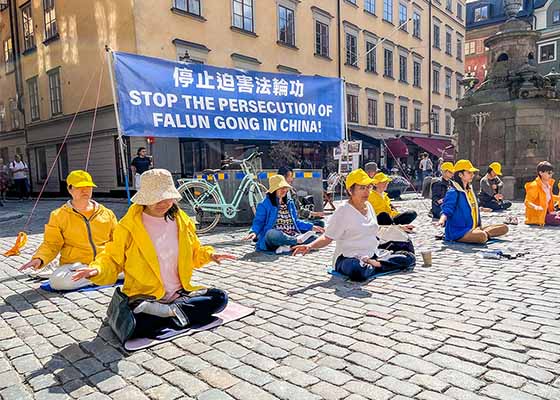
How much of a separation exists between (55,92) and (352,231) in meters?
19.6

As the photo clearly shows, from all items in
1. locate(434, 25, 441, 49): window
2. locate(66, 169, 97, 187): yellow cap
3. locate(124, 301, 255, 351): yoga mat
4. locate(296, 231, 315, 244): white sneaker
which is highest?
locate(434, 25, 441, 49): window

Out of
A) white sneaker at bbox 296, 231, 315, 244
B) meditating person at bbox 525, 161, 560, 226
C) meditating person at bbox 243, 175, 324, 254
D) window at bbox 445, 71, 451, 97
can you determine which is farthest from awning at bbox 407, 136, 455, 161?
white sneaker at bbox 296, 231, 315, 244

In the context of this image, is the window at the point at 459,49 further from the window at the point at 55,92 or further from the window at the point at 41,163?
the window at the point at 41,163

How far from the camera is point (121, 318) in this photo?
10.9 feet

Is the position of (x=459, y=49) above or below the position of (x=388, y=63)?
above

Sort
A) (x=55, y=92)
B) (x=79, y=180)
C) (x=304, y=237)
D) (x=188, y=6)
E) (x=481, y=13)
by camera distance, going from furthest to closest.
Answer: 1. (x=481, y=13)
2. (x=55, y=92)
3. (x=188, y=6)
4. (x=304, y=237)
5. (x=79, y=180)

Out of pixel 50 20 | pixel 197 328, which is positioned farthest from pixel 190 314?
pixel 50 20

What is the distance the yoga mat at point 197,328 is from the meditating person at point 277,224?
246cm

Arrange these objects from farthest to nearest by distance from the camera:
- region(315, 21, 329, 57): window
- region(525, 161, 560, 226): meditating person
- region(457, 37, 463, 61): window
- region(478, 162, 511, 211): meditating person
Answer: region(457, 37, 463, 61): window
region(315, 21, 329, 57): window
region(478, 162, 511, 211): meditating person
region(525, 161, 560, 226): meditating person

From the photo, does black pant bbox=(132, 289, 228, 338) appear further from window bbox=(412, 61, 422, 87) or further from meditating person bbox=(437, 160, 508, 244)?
window bbox=(412, 61, 422, 87)

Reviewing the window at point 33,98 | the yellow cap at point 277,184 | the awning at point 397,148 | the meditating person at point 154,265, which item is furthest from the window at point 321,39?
the meditating person at point 154,265

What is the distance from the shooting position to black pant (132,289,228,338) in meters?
3.41

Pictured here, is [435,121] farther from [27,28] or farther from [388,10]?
[27,28]

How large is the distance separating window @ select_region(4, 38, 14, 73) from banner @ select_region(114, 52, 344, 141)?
19.4m
